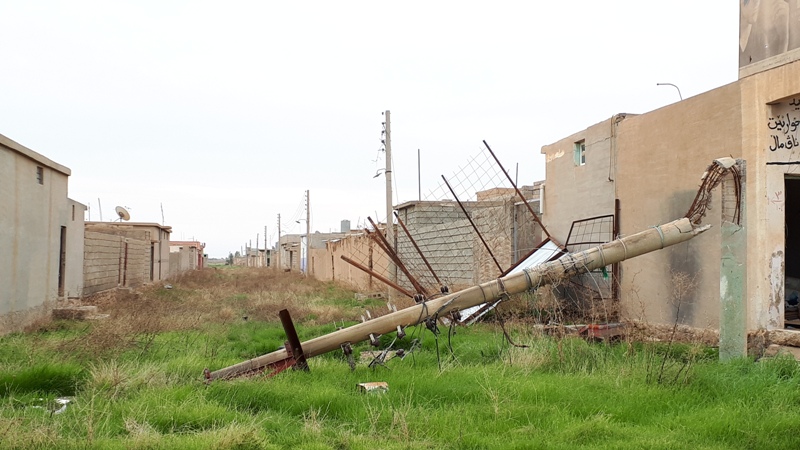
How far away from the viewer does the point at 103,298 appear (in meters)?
17.1

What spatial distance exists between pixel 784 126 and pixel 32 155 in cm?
1181

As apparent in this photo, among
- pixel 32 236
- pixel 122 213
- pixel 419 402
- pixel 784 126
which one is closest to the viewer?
pixel 419 402

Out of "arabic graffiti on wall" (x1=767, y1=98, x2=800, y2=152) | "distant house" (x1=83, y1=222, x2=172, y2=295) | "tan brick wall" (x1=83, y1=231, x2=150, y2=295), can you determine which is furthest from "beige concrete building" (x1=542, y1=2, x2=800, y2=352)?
"distant house" (x1=83, y1=222, x2=172, y2=295)

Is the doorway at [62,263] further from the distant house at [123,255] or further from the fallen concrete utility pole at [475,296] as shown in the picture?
Result: the fallen concrete utility pole at [475,296]

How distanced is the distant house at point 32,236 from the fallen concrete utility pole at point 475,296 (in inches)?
247

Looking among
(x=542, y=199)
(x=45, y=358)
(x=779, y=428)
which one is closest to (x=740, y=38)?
(x=542, y=199)

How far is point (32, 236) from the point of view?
12.1 meters

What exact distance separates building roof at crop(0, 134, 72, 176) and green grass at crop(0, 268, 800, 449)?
3935mm

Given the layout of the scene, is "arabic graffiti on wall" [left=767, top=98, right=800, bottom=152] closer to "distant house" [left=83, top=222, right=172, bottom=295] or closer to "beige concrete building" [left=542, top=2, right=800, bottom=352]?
"beige concrete building" [left=542, top=2, right=800, bottom=352]

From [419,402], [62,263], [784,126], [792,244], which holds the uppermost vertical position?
[784,126]

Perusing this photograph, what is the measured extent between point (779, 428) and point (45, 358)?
7385mm

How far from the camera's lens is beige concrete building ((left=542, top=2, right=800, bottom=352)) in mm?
7828

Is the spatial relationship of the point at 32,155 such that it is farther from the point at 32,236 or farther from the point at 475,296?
the point at 475,296

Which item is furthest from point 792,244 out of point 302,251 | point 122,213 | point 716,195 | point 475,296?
point 302,251
